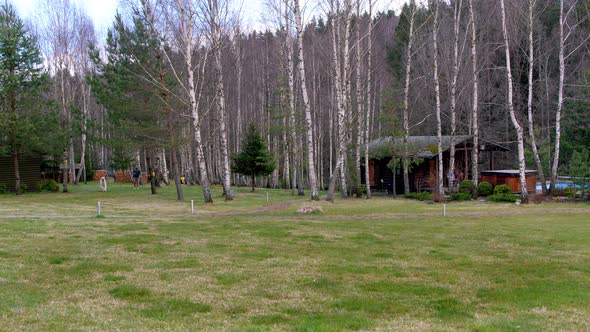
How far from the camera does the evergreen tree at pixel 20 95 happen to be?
3048 centimetres

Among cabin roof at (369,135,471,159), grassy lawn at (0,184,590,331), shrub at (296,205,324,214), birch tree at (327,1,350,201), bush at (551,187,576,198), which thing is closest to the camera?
grassy lawn at (0,184,590,331)

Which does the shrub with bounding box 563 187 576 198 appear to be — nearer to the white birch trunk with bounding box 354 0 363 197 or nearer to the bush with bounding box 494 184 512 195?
the bush with bounding box 494 184 512 195

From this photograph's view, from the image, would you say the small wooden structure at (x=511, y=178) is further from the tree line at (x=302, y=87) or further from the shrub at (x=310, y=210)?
the shrub at (x=310, y=210)

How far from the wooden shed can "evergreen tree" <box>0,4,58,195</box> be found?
126 centimetres

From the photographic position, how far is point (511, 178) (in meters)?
29.2

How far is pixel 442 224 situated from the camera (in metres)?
16.2

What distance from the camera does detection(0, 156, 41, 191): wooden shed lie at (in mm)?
33344

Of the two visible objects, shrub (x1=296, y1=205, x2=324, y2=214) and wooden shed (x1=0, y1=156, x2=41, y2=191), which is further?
wooden shed (x1=0, y1=156, x2=41, y2=191)

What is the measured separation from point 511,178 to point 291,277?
2457 centimetres

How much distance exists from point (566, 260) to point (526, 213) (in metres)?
11.1

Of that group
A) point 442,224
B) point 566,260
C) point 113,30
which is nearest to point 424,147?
point 442,224

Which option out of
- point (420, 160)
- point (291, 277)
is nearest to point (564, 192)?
point (420, 160)

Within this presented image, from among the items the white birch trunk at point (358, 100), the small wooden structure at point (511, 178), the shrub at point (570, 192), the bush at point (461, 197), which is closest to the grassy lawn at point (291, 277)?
the shrub at point (570, 192)

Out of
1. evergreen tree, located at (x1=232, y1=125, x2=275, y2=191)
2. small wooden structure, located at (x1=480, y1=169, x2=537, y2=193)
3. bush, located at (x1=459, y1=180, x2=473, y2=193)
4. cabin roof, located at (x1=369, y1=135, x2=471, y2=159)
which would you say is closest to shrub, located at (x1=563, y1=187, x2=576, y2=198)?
small wooden structure, located at (x1=480, y1=169, x2=537, y2=193)
